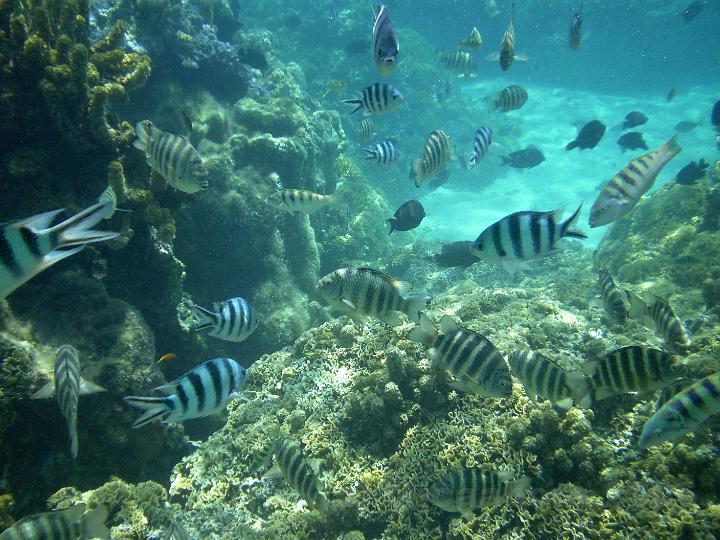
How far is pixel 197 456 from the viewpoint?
5.07 m

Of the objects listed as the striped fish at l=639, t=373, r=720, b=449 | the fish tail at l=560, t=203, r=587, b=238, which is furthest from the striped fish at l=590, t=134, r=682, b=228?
the striped fish at l=639, t=373, r=720, b=449

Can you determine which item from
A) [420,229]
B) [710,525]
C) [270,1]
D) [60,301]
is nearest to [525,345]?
[710,525]

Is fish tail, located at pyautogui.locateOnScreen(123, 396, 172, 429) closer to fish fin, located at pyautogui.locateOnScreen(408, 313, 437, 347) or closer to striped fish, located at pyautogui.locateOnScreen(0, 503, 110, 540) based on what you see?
striped fish, located at pyautogui.locateOnScreen(0, 503, 110, 540)

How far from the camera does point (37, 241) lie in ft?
4.72

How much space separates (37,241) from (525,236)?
2.75 meters

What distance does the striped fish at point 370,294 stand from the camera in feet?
10.5

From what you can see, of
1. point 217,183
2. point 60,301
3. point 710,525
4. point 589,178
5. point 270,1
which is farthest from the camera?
point 270,1

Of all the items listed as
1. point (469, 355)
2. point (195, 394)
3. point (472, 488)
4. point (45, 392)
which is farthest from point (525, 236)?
point (45, 392)

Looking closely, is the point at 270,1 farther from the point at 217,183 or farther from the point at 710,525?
the point at 710,525

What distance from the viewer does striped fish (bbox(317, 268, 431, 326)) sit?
3213 millimetres

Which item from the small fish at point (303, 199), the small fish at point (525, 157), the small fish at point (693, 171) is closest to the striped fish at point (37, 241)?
the small fish at point (303, 199)

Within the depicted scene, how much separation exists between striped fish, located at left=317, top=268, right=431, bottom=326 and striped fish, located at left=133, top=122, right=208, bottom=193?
194cm

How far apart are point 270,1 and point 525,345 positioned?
86.0 feet

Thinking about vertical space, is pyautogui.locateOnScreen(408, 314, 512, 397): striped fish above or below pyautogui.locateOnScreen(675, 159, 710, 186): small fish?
below
